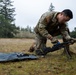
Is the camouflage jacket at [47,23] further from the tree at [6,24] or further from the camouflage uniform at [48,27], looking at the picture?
the tree at [6,24]

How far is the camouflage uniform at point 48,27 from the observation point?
7398mm

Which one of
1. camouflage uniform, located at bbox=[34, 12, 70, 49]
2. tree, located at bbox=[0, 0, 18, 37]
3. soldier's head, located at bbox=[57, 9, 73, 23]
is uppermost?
soldier's head, located at bbox=[57, 9, 73, 23]

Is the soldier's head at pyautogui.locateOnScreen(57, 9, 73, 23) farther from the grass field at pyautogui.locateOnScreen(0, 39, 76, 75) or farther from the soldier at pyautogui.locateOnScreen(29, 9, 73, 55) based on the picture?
the grass field at pyautogui.locateOnScreen(0, 39, 76, 75)

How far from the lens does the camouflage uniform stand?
7398 millimetres

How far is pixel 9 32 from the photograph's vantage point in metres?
38.1

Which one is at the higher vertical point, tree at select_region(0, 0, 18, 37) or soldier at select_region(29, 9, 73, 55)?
soldier at select_region(29, 9, 73, 55)

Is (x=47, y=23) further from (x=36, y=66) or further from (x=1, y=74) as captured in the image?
(x=1, y=74)

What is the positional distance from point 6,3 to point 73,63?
138 feet

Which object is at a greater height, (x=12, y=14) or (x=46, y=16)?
(x=46, y=16)

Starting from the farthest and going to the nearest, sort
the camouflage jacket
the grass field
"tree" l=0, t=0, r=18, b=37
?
"tree" l=0, t=0, r=18, b=37
the camouflage jacket
the grass field

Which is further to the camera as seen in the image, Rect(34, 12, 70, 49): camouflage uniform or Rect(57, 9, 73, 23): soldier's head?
Rect(34, 12, 70, 49): camouflage uniform

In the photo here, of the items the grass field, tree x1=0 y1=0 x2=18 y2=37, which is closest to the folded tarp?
the grass field

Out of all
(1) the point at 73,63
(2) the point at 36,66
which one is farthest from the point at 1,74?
(1) the point at 73,63

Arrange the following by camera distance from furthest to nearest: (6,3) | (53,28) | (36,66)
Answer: (6,3) < (53,28) < (36,66)
